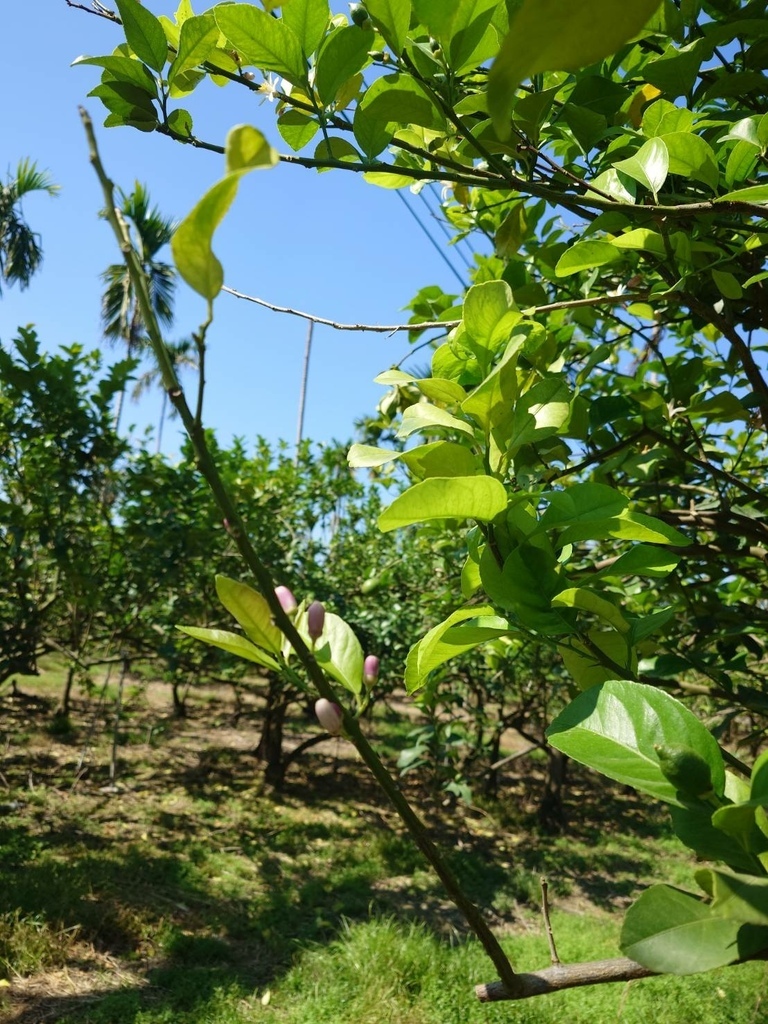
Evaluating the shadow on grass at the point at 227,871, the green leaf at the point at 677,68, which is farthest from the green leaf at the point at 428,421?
the shadow on grass at the point at 227,871

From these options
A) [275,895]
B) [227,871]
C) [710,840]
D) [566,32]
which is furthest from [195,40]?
[227,871]

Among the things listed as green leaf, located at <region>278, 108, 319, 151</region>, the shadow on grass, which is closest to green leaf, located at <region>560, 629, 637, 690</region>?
green leaf, located at <region>278, 108, 319, 151</region>

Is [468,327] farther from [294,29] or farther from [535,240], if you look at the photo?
[535,240]

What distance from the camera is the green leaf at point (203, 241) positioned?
0.77 feet

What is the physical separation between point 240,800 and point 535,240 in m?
6.35

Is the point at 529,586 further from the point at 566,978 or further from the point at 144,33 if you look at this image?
the point at 144,33

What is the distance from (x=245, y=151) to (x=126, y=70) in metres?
0.61

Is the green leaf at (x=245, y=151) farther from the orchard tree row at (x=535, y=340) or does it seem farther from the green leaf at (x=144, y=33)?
the green leaf at (x=144, y=33)

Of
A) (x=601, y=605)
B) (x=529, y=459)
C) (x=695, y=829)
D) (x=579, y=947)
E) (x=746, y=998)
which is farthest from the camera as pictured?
(x=579, y=947)

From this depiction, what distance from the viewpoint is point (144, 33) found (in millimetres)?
659

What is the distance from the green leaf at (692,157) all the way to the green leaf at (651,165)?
0.02 meters

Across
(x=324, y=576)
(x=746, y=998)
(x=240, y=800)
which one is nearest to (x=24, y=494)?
(x=324, y=576)

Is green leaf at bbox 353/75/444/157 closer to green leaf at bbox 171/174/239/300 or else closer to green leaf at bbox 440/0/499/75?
green leaf at bbox 440/0/499/75

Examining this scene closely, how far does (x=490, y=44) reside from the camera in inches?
24.6
